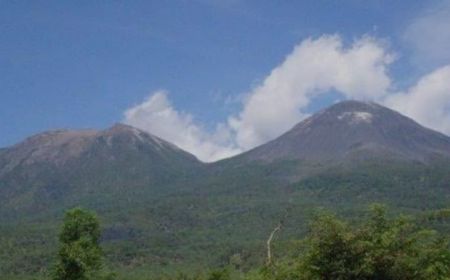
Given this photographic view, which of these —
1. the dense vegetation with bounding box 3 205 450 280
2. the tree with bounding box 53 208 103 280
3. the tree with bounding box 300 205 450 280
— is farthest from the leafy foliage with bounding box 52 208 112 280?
the tree with bounding box 300 205 450 280

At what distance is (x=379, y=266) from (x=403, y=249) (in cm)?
69

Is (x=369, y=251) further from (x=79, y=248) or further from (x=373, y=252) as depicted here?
(x=79, y=248)

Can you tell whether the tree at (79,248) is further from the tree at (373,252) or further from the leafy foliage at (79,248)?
the tree at (373,252)

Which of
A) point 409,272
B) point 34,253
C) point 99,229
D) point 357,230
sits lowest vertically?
point 409,272

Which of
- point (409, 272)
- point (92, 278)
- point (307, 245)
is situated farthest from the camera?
point (92, 278)

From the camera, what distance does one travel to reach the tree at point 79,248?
29516 millimetres

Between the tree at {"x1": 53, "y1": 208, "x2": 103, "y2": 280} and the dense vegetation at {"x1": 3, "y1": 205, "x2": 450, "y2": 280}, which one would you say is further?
the tree at {"x1": 53, "y1": 208, "x2": 103, "y2": 280}

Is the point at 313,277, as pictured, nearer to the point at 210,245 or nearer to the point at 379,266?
the point at 379,266

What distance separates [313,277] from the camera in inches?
559

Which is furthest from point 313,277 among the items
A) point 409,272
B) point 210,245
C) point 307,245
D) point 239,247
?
point 210,245

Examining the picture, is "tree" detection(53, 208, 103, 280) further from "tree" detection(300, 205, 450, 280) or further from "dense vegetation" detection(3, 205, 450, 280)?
"tree" detection(300, 205, 450, 280)

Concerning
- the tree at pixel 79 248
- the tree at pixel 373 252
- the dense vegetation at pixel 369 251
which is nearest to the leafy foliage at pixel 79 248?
the tree at pixel 79 248

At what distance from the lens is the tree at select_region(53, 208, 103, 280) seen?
96.8 feet

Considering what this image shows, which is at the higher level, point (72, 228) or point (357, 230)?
point (72, 228)
